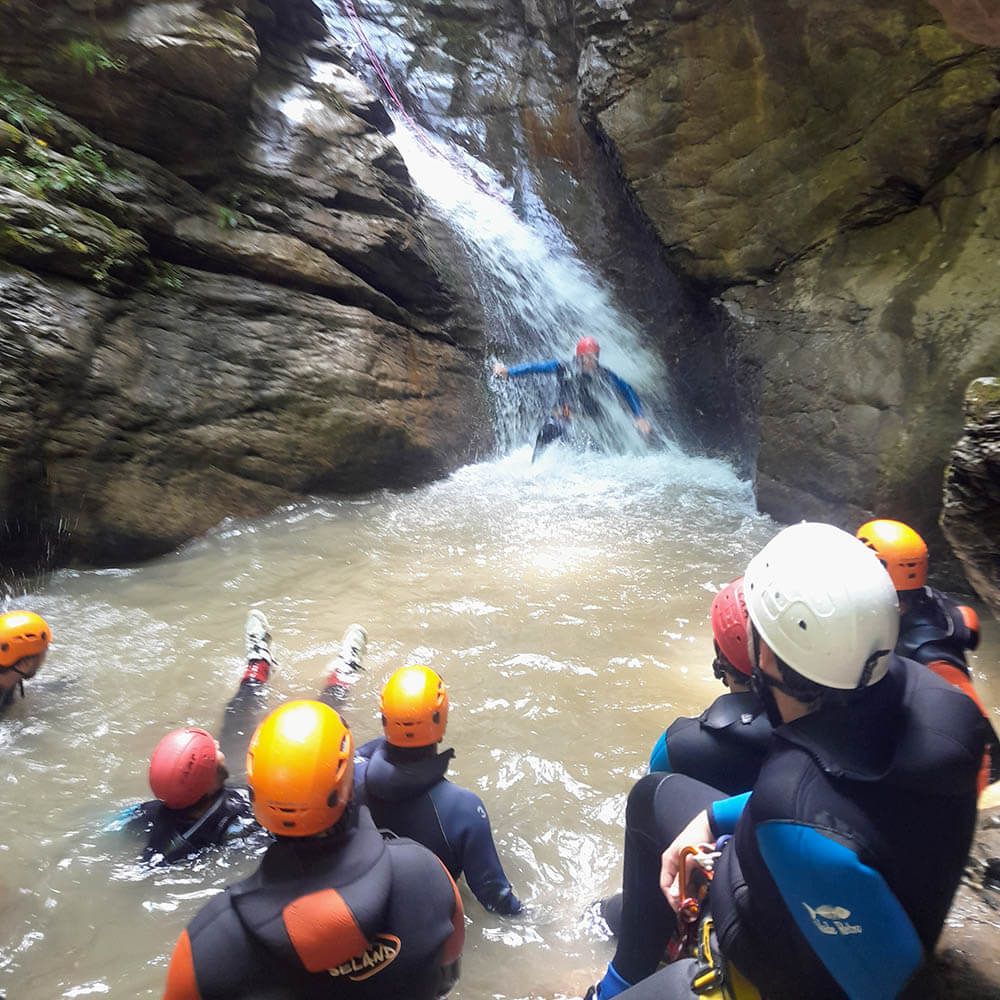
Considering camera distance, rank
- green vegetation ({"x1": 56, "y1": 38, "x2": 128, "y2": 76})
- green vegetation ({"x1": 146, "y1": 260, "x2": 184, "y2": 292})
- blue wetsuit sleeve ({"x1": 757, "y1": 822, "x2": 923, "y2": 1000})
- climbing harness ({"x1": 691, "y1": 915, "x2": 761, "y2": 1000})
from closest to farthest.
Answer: blue wetsuit sleeve ({"x1": 757, "y1": 822, "x2": 923, "y2": 1000})
climbing harness ({"x1": 691, "y1": 915, "x2": 761, "y2": 1000})
green vegetation ({"x1": 56, "y1": 38, "x2": 128, "y2": 76})
green vegetation ({"x1": 146, "y1": 260, "x2": 184, "y2": 292})

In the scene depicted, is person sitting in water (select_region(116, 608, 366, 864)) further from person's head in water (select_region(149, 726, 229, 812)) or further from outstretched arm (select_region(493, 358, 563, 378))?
outstretched arm (select_region(493, 358, 563, 378))

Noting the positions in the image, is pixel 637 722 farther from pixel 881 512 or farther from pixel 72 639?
pixel 72 639

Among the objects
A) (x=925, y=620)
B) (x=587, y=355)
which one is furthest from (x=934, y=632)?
(x=587, y=355)

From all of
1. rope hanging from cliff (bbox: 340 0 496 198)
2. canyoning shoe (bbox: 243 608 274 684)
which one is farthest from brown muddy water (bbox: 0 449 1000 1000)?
rope hanging from cliff (bbox: 340 0 496 198)

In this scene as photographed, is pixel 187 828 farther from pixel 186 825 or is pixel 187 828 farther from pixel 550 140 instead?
pixel 550 140

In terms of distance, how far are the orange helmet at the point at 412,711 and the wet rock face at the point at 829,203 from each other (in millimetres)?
4602

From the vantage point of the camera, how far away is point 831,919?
3.86 ft

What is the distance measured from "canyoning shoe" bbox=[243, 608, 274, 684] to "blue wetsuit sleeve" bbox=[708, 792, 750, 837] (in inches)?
116

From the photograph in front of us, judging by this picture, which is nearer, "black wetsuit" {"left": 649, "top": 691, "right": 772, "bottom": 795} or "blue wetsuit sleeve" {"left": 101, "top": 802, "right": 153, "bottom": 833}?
"black wetsuit" {"left": 649, "top": 691, "right": 772, "bottom": 795}

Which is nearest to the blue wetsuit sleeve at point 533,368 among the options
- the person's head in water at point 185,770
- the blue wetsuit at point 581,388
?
the blue wetsuit at point 581,388

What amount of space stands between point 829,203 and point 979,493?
17.0 ft

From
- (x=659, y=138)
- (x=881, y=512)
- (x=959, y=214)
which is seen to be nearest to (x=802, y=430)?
(x=881, y=512)

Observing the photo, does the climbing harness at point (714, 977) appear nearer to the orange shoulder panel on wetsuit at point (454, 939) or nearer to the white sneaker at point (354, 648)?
the orange shoulder panel on wetsuit at point (454, 939)

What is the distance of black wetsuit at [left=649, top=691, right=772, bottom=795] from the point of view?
212 cm
